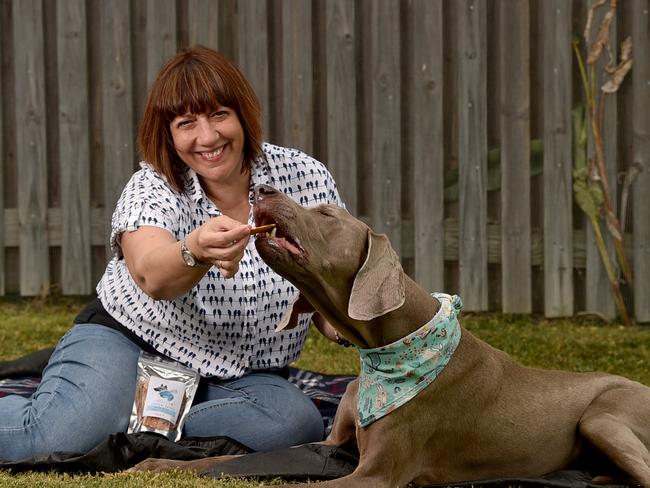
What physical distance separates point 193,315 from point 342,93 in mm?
2969

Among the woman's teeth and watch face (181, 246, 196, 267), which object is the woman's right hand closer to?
watch face (181, 246, 196, 267)

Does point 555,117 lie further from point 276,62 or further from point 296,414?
point 296,414

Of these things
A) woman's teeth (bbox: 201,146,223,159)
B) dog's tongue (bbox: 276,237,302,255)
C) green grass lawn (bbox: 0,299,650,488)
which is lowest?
green grass lawn (bbox: 0,299,650,488)

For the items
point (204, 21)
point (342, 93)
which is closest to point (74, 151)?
point (204, 21)

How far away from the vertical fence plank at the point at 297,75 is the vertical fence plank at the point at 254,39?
0.39 ft

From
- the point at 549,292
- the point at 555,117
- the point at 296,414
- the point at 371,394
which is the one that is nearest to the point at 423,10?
the point at 555,117

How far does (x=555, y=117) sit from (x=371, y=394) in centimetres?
380

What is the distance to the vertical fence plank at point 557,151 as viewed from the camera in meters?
7.37

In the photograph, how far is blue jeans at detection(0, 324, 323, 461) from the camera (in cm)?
465

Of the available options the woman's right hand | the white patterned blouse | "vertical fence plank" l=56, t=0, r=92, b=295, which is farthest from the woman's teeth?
"vertical fence plank" l=56, t=0, r=92, b=295

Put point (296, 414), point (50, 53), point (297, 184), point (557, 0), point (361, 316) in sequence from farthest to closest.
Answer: point (50, 53), point (557, 0), point (297, 184), point (296, 414), point (361, 316)

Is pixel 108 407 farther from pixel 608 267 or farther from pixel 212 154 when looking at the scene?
pixel 608 267

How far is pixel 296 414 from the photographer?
4895 millimetres

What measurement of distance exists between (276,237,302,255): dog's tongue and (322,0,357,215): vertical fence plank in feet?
12.1
